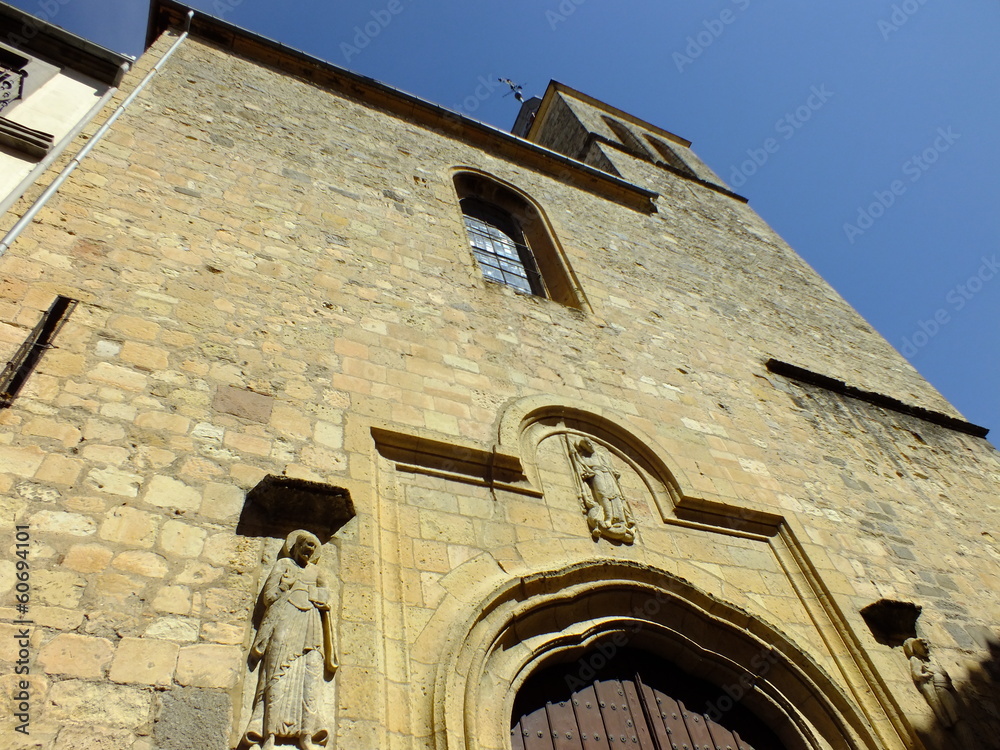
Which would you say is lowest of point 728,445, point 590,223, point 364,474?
point 364,474

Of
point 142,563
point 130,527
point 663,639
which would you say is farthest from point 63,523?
point 663,639

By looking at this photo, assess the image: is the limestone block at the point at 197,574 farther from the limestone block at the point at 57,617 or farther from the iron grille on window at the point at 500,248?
the iron grille on window at the point at 500,248

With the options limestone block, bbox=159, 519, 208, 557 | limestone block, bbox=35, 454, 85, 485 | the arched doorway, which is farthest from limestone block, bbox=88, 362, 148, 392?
the arched doorway

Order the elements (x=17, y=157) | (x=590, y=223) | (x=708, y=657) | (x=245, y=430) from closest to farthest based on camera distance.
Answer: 1. (x=245, y=430)
2. (x=708, y=657)
3. (x=17, y=157)
4. (x=590, y=223)

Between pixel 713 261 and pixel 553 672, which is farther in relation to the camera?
pixel 713 261

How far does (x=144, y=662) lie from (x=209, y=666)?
0.22 meters

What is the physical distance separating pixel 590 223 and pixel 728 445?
3.77m

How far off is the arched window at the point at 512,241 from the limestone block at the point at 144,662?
4392 millimetres

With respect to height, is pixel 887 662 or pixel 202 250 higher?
pixel 202 250

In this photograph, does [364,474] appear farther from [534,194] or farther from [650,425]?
[534,194]

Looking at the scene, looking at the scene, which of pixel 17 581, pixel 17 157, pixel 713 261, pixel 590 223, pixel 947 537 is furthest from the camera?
pixel 713 261

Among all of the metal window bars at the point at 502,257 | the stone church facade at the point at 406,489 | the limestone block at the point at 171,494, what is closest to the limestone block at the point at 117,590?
the stone church facade at the point at 406,489

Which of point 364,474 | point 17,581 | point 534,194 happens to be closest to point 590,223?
point 534,194

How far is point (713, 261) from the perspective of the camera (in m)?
9.20
